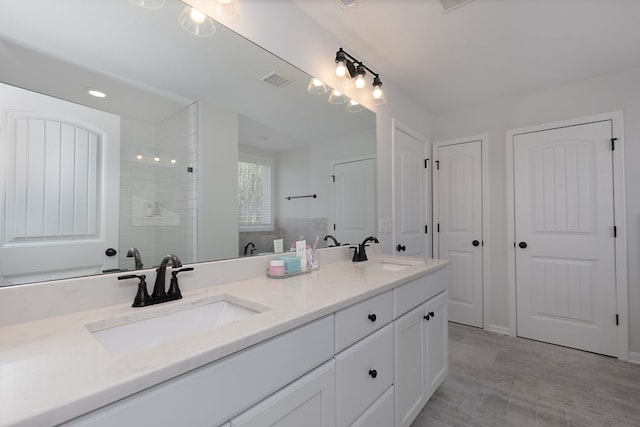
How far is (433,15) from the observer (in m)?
1.71

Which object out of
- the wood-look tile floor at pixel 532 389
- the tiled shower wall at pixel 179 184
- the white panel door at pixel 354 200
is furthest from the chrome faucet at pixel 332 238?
the wood-look tile floor at pixel 532 389

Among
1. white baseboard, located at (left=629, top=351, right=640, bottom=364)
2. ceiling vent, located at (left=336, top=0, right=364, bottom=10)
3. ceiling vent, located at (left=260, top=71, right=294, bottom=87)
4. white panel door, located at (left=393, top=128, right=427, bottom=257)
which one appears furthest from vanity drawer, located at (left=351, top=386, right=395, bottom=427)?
white baseboard, located at (left=629, top=351, right=640, bottom=364)

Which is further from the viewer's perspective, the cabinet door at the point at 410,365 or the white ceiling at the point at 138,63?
the cabinet door at the point at 410,365

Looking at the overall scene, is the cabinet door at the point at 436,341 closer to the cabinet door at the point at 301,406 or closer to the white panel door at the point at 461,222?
the cabinet door at the point at 301,406

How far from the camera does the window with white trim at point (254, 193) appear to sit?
137 centimetres

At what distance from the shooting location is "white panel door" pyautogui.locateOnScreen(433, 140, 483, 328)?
2.98 meters

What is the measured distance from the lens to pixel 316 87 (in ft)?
5.84

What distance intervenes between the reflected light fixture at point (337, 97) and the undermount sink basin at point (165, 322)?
4.82 feet

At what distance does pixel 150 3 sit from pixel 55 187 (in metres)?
0.75

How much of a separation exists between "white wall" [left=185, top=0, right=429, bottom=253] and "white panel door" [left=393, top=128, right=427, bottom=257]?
0.14 m

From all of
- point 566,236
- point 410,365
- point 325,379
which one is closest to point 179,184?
point 325,379

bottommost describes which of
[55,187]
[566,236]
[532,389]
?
[532,389]

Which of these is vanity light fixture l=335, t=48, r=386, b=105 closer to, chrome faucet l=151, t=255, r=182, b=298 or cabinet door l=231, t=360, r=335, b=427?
chrome faucet l=151, t=255, r=182, b=298

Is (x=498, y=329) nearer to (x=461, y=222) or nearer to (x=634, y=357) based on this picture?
(x=634, y=357)
